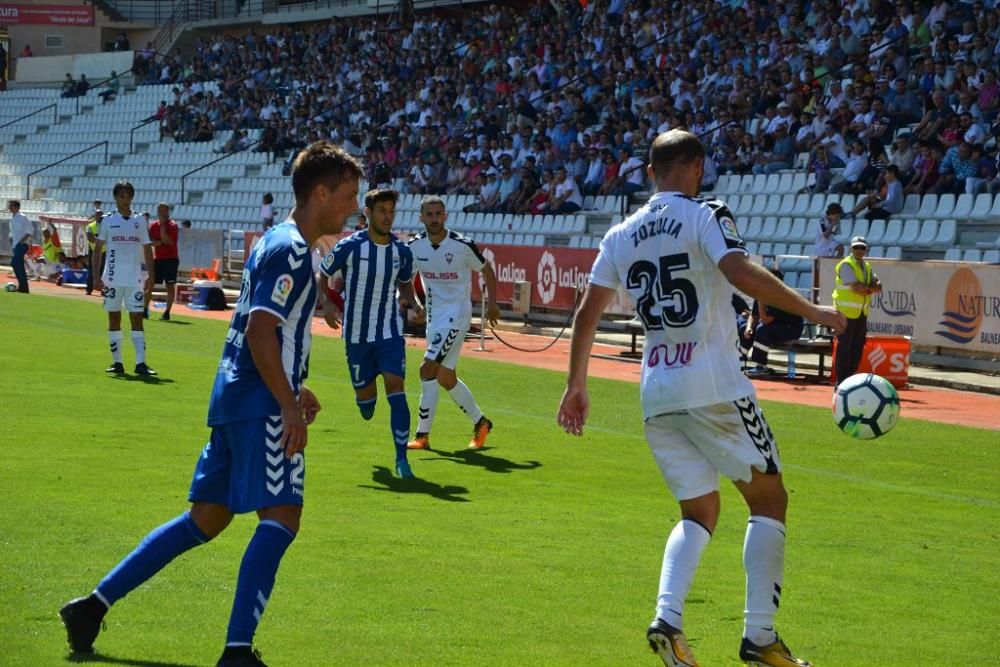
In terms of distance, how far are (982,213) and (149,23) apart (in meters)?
52.5

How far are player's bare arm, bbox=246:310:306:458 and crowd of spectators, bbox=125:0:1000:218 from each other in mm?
20002

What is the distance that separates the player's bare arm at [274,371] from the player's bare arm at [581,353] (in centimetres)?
121

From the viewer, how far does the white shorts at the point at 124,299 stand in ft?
57.8

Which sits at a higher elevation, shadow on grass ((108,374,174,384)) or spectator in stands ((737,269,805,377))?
spectator in stands ((737,269,805,377))

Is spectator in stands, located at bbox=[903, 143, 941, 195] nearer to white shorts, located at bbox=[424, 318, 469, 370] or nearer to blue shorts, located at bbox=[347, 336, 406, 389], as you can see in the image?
white shorts, located at bbox=[424, 318, 469, 370]

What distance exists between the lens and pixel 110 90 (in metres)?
61.1

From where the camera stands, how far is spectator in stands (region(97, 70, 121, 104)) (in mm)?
60594

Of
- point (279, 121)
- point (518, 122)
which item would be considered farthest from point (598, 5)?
point (279, 121)

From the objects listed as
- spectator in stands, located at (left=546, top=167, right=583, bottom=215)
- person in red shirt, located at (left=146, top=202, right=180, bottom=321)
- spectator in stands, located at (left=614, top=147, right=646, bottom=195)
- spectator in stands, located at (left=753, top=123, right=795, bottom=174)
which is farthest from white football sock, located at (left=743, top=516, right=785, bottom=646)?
spectator in stands, located at (left=546, top=167, right=583, bottom=215)

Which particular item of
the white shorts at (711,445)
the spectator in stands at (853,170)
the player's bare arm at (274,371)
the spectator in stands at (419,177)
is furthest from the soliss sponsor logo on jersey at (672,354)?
the spectator in stands at (419,177)

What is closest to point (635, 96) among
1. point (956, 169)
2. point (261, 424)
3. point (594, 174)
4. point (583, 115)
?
point (583, 115)

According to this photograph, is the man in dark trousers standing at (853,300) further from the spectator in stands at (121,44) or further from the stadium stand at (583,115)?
the spectator in stands at (121,44)

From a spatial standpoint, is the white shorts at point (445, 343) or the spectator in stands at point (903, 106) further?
the spectator in stands at point (903, 106)

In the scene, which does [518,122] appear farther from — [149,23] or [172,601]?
[149,23]
